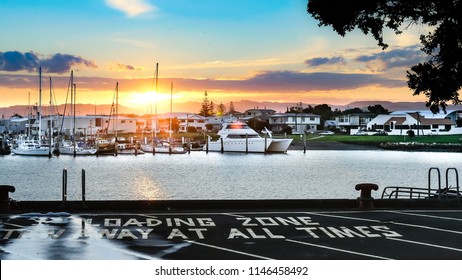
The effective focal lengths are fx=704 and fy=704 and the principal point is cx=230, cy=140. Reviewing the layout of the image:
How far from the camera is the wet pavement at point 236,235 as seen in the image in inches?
634

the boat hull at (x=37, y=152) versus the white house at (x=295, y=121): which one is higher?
the white house at (x=295, y=121)

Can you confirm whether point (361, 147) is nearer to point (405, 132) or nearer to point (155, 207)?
point (405, 132)

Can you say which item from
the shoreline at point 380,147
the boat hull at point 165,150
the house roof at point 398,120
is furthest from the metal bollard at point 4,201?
the house roof at point 398,120

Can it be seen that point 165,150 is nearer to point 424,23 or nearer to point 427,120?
point 427,120

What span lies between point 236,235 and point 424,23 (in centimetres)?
1576

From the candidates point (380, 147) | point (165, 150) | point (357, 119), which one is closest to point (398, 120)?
point (380, 147)

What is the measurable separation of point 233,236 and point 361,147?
16434 cm

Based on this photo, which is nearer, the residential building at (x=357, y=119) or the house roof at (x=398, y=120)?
the house roof at (x=398, y=120)

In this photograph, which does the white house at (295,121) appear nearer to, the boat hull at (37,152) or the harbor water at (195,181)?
the harbor water at (195,181)

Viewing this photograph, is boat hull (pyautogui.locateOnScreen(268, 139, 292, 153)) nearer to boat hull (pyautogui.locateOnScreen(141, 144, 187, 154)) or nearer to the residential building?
boat hull (pyautogui.locateOnScreen(141, 144, 187, 154))

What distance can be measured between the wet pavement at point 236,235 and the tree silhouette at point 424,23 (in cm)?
781

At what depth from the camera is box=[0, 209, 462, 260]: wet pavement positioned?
16.1m

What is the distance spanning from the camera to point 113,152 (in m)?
140

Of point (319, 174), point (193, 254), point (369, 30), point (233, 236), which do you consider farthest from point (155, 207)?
point (319, 174)
